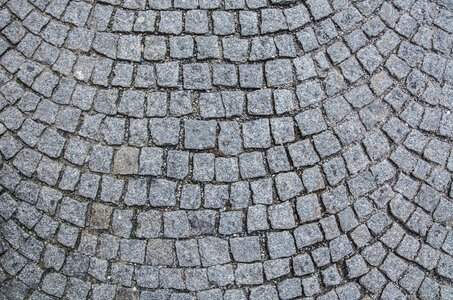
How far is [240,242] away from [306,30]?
5.05ft

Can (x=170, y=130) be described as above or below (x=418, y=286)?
above

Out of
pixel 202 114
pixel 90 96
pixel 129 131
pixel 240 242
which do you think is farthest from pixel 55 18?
pixel 240 242

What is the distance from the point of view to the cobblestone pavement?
3982mm

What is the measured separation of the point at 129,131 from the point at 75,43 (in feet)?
2.36

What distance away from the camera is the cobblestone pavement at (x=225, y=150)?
398 cm

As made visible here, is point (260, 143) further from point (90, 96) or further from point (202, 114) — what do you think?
point (90, 96)

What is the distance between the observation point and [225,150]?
13.6 ft

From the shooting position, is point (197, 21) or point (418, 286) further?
point (197, 21)

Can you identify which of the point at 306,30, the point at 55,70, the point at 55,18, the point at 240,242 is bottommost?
the point at 240,242

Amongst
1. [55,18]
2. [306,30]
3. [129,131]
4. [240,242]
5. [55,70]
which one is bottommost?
[240,242]

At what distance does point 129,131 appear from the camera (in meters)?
4.14

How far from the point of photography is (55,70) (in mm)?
4211

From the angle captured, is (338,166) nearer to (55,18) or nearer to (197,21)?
(197,21)

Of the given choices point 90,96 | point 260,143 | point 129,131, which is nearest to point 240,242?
point 260,143
